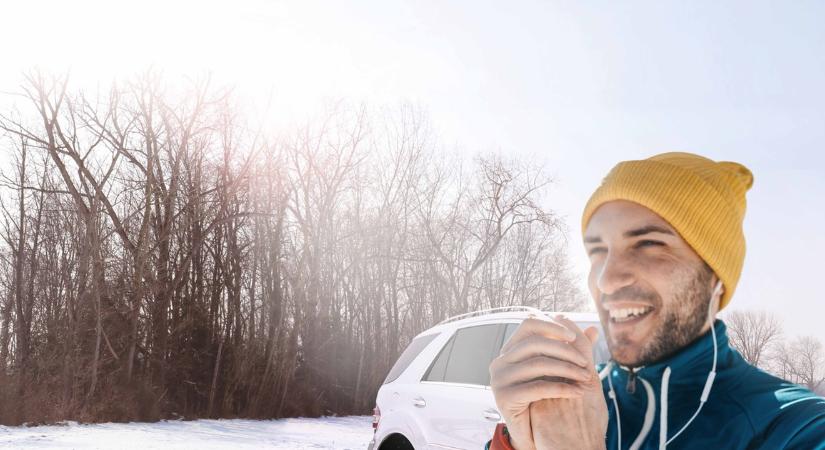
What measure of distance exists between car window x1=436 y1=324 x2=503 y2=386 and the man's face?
394cm

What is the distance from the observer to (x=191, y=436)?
620 inches

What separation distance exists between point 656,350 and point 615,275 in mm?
137

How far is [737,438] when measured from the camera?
1016 millimetres

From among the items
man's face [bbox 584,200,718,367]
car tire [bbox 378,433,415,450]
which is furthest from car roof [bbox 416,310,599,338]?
man's face [bbox 584,200,718,367]

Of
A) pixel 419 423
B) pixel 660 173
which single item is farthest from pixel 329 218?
pixel 660 173

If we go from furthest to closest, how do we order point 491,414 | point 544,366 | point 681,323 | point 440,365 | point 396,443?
point 396,443, point 440,365, point 491,414, point 681,323, point 544,366

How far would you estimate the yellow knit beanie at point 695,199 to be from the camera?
1.17 metres

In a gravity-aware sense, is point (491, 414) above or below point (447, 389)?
below

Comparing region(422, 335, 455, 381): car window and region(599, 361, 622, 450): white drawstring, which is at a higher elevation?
region(422, 335, 455, 381): car window

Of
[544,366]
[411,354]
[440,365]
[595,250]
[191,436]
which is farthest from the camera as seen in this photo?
[191,436]

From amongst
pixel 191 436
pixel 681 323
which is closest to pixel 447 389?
pixel 681 323

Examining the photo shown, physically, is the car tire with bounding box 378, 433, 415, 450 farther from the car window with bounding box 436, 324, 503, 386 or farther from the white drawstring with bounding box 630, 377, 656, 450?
the white drawstring with bounding box 630, 377, 656, 450

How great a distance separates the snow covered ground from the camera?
1346cm

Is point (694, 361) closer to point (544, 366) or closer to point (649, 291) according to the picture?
point (649, 291)
